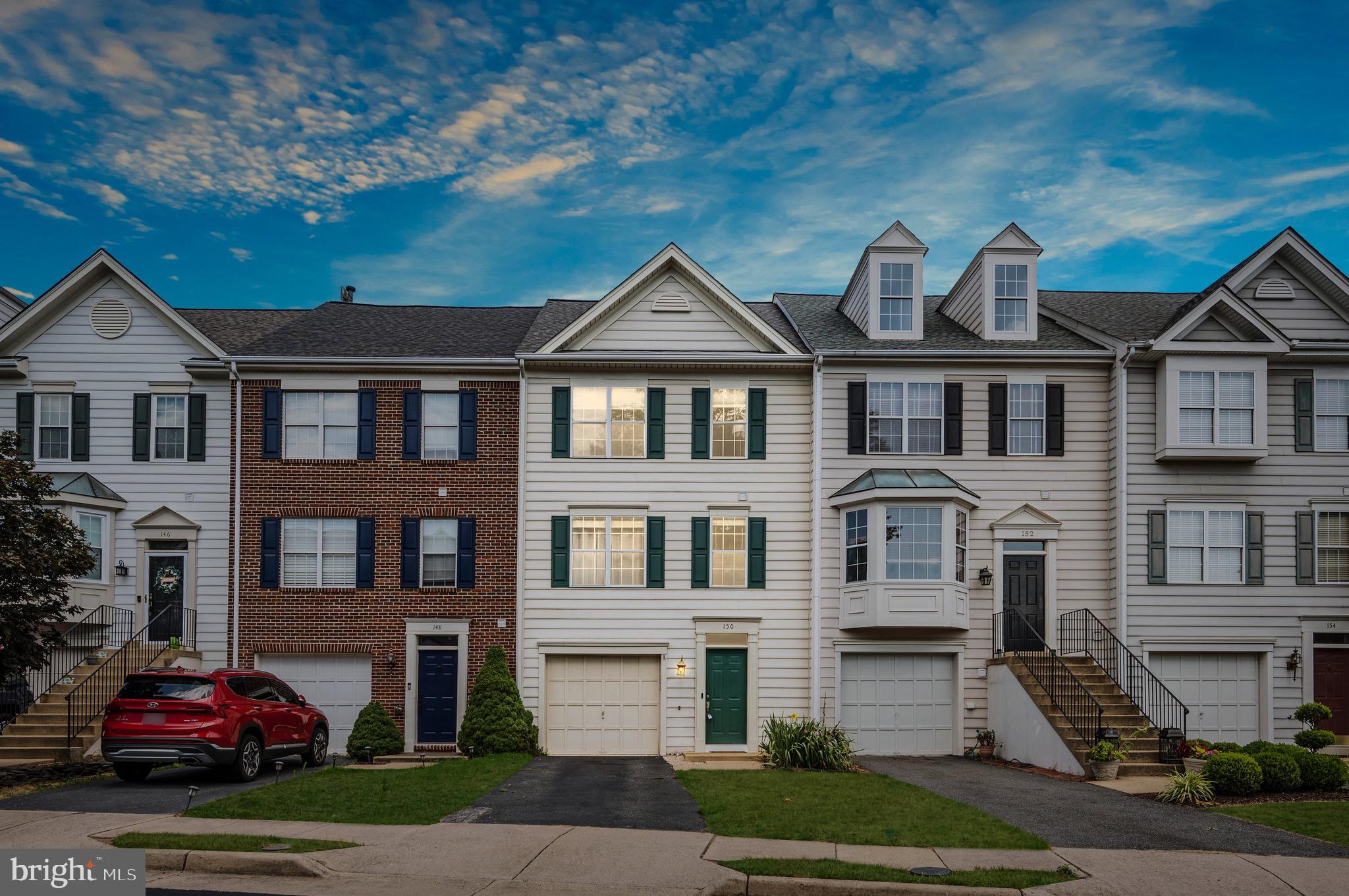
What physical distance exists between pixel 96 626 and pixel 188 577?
2.00m

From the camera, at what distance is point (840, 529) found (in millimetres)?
22922

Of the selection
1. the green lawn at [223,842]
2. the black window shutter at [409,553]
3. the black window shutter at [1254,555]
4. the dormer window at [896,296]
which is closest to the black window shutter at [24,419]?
the black window shutter at [409,553]

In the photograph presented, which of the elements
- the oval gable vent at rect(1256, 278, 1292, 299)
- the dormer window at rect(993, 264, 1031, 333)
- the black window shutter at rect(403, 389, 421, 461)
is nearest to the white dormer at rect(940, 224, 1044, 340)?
the dormer window at rect(993, 264, 1031, 333)

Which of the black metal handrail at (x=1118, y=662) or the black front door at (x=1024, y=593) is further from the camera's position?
the black front door at (x=1024, y=593)

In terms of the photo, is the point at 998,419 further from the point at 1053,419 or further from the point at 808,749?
the point at 808,749

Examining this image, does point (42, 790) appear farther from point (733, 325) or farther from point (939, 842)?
point (733, 325)

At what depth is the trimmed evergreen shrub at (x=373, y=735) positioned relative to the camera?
20922 millimetres

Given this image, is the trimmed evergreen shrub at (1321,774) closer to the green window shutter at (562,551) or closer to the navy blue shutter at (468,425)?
the green window shutter at (562,551)

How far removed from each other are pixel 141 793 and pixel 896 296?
1774cm

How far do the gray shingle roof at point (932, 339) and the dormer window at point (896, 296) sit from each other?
0.52 m

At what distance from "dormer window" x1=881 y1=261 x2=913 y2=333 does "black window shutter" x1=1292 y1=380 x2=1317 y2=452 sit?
8.38 metres

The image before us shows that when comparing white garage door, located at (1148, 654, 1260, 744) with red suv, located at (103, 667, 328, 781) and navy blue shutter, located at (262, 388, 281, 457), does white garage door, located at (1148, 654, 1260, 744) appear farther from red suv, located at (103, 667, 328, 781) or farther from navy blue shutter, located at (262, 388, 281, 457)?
navy blue shutter, located at (262, 388, 281, 457)

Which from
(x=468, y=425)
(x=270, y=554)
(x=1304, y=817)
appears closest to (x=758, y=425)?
(x=468, y=425)

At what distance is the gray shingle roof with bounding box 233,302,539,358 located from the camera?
23.7 m
